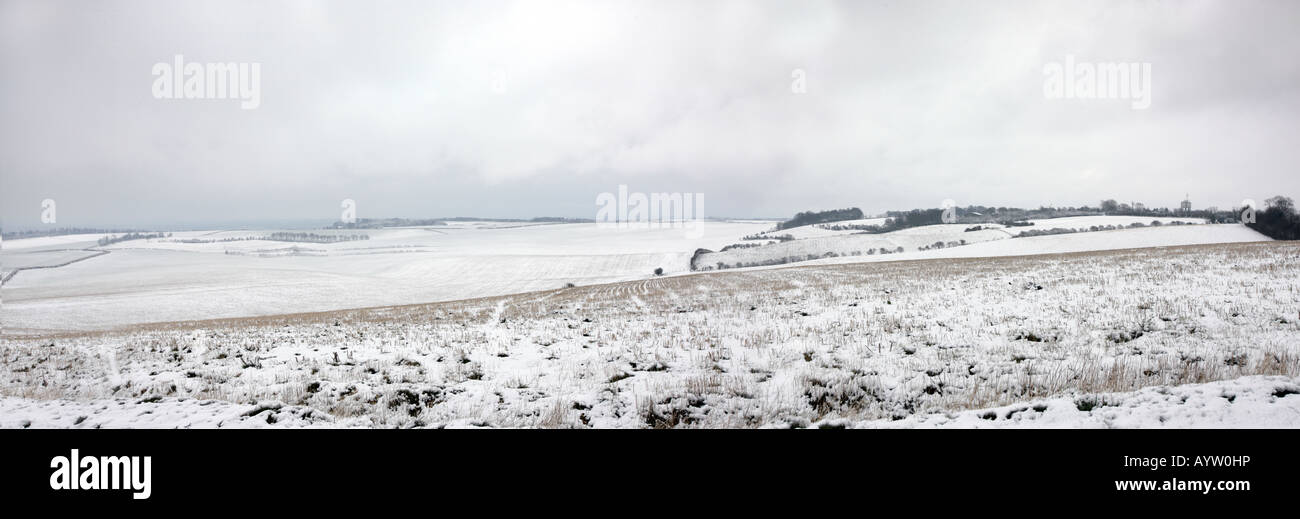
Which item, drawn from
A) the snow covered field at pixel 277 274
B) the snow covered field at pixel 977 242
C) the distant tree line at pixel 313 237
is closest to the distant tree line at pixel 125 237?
the snow covered field at pixel 277 274

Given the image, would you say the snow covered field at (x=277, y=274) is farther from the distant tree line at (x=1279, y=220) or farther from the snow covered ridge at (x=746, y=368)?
the distant tree line at (x=1279, y=220)

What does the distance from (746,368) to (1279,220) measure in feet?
268

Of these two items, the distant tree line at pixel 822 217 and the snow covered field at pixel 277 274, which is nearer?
the snow covered field at pixel 277 274

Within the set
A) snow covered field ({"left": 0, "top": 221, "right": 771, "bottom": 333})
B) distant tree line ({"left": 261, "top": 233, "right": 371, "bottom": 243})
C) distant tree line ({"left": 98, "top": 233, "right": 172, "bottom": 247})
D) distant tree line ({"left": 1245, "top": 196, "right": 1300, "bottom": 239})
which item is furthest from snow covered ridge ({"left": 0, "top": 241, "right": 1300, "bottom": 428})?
distant tree line ({"left": 261, "top": 233, "right": 371, "bottom": 243})

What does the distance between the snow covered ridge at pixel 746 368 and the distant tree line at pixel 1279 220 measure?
60125 millimetres

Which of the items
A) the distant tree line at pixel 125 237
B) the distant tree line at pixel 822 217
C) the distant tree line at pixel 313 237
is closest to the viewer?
the distant tree line at pixel 125 237

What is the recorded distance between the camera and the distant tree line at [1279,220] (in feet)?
158

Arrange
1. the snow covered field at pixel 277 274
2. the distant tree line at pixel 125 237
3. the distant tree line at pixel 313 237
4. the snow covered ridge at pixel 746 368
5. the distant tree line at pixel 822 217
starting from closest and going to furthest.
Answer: the snow covered ridge at pixel 746 368 < the snow covered field at pixel 277 274 < the distant tree line at pixel 125 237 < the distant tree line at pixel 313 237 < the distant tree line at pixel 822 217

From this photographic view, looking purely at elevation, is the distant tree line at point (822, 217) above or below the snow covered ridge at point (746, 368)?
above

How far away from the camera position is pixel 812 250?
77.5m
